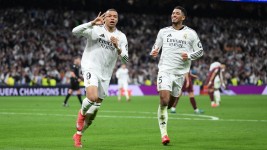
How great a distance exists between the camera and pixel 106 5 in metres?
58.7

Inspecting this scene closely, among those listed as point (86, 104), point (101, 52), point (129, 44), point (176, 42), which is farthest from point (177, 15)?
point (129, 44)

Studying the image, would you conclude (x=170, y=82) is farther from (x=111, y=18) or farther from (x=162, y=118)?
(x=111, y=18)

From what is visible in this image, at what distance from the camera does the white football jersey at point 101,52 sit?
13258mm

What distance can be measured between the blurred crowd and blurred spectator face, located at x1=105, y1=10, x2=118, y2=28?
114ft

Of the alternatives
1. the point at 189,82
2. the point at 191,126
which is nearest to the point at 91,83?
the point at 191,126

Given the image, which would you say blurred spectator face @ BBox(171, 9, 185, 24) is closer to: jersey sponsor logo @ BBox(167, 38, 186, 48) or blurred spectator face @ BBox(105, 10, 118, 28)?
jersey sponsor logo @ BBox(167, 38, 186, 48)

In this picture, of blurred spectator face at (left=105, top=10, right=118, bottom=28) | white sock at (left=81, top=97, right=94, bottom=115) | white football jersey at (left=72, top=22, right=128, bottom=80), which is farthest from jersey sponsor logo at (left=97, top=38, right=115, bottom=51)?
white sock at (left=81, top=97, right=94, bottom=115)

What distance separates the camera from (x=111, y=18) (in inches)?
527

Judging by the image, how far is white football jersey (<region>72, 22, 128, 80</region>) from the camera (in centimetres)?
1326

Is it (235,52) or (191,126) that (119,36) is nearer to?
(191,126)

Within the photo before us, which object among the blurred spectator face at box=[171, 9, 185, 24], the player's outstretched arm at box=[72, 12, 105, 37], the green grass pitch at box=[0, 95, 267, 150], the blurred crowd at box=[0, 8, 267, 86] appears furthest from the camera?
the blurred crowd at box=[0, 8, 267, 86]

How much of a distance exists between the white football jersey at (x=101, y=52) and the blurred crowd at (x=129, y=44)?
34534 millimetres

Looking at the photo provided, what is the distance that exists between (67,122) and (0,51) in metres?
29.9

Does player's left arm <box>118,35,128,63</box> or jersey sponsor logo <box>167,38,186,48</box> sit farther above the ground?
jersey sponsor logo <box>167,38,186,48</box>
